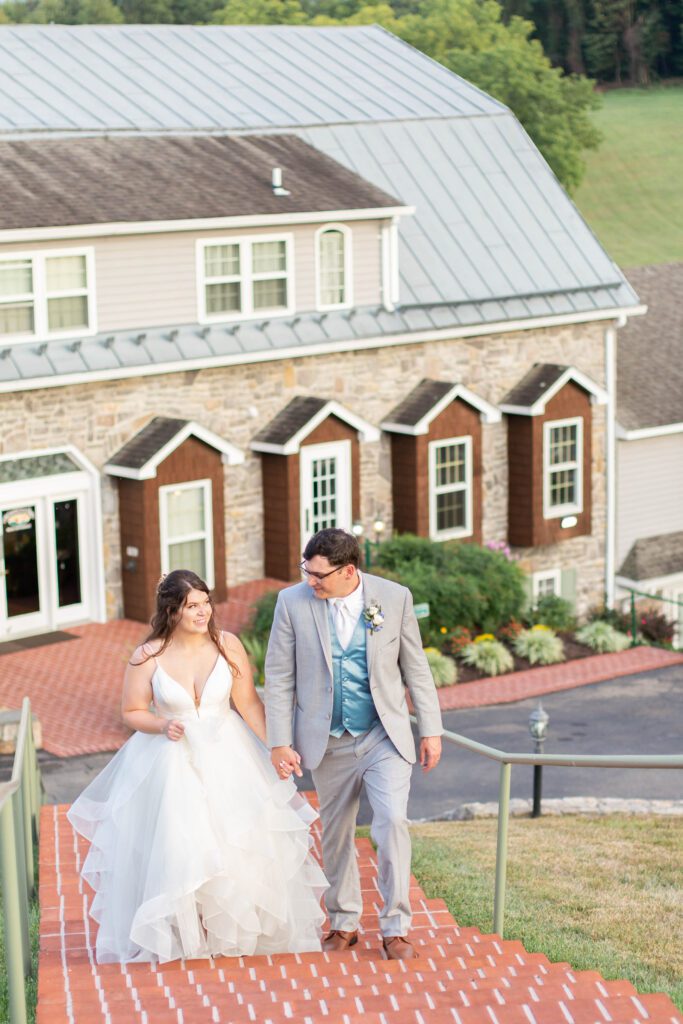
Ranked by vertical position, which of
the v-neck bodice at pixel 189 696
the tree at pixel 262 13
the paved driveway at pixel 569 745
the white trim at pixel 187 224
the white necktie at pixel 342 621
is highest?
the tree at pixel 262 13

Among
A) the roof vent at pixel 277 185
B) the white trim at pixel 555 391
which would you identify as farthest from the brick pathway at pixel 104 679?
the roof vent at pixel 277 185

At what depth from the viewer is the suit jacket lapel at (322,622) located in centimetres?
812

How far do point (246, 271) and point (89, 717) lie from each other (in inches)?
292

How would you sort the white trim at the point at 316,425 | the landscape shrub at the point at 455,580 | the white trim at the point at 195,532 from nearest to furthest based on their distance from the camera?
the white trim at the point at 195,532, the landscape shrub at the point at 455,580, the white trim at the point at 316,425

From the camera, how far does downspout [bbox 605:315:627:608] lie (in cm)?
2919

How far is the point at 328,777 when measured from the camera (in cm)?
827

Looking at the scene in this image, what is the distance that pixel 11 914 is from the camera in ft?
21.8

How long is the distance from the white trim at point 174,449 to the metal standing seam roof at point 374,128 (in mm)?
1498

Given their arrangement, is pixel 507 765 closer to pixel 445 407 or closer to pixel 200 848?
pixel 200 848

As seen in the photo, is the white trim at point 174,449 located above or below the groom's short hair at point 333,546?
below

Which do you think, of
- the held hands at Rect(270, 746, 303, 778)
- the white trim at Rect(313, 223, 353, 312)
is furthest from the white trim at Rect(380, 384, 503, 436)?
the held hands at Rect(270, 746, 303, 778)

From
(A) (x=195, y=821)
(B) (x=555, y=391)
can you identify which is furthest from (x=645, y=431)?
(A) (x=195, y=821)

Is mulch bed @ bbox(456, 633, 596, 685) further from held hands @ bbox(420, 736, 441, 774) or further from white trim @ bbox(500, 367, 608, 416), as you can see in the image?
held hands @ bbox(420, 736, 441, 774)

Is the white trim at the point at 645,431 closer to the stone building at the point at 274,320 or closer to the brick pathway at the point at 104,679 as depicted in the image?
the stone building at the point at 274,320
